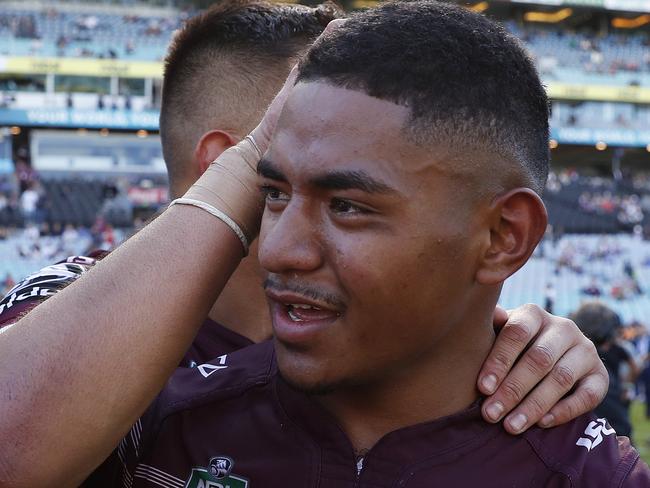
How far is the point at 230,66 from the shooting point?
2650 mm

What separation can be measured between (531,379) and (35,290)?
1076 millimetres

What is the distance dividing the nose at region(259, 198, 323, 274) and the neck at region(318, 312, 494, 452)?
33 cm

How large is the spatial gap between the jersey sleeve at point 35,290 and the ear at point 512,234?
0.79 metres

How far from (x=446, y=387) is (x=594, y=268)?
23503mm

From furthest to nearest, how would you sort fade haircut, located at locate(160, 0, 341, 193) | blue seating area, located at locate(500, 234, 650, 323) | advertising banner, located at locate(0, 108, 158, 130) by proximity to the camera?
1. advertising banner, located at locate(0, 108, 158, 130)
2. blue seating area, located at locate(500, 234, 650, 323)
3. fade haircut, located at locate(160, 0, 341, 193)

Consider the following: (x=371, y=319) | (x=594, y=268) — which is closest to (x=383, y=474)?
(x=371, y=319)

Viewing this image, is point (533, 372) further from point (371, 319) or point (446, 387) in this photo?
point (371, 319)

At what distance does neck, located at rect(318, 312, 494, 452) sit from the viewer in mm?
1675

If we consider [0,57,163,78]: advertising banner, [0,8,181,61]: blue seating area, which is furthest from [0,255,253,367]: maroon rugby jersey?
[0,8,181,61]: blue seating area

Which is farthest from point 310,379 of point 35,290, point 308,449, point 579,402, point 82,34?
point 82,34

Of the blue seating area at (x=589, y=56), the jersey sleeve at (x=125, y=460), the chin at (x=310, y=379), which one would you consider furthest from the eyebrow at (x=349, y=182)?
the blue seating area at (x=589, y=56)

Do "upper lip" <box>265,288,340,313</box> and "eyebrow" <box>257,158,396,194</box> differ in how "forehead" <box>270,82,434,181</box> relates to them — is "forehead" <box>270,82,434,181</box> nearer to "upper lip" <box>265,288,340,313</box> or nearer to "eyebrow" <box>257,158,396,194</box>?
"eyebrow" <box>257,158,396,194</box>

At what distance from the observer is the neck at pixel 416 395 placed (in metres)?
1.67

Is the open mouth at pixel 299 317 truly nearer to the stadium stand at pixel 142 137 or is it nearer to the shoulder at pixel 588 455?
the shoulder at pixel 588 455
